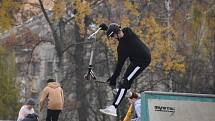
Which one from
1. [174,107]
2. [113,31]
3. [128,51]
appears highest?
[113,31]

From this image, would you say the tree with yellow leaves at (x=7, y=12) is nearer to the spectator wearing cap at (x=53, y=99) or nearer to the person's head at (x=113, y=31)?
the spectator wearing cap at (x=53, y=99)

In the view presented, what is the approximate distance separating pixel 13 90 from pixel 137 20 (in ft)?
22.9

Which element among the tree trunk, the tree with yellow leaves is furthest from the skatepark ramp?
the tree trunk

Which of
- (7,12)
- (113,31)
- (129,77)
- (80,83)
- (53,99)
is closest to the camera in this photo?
Answer: (113,31)

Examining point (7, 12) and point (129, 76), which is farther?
point (7, 12)

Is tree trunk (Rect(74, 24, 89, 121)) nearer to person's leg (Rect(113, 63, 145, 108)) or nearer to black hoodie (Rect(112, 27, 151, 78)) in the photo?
person's leg (Rect(113, 63, 145, 108))

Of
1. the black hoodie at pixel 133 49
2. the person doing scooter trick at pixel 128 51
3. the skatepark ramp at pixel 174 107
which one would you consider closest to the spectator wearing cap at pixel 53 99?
the person doing scooter trick at pixel 128 51

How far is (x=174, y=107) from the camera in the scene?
9320 mm

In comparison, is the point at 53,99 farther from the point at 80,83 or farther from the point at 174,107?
the point at 80,83

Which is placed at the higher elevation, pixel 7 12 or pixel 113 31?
pixel 7 12

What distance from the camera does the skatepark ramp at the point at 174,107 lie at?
9180 mm

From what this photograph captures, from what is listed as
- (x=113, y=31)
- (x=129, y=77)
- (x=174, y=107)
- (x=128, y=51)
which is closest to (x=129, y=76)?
(x=129, y=77)

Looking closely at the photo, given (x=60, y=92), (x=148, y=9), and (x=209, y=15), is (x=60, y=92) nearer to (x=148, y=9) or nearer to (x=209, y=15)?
(x=148, y=9)

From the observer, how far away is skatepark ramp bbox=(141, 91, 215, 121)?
918 cm
